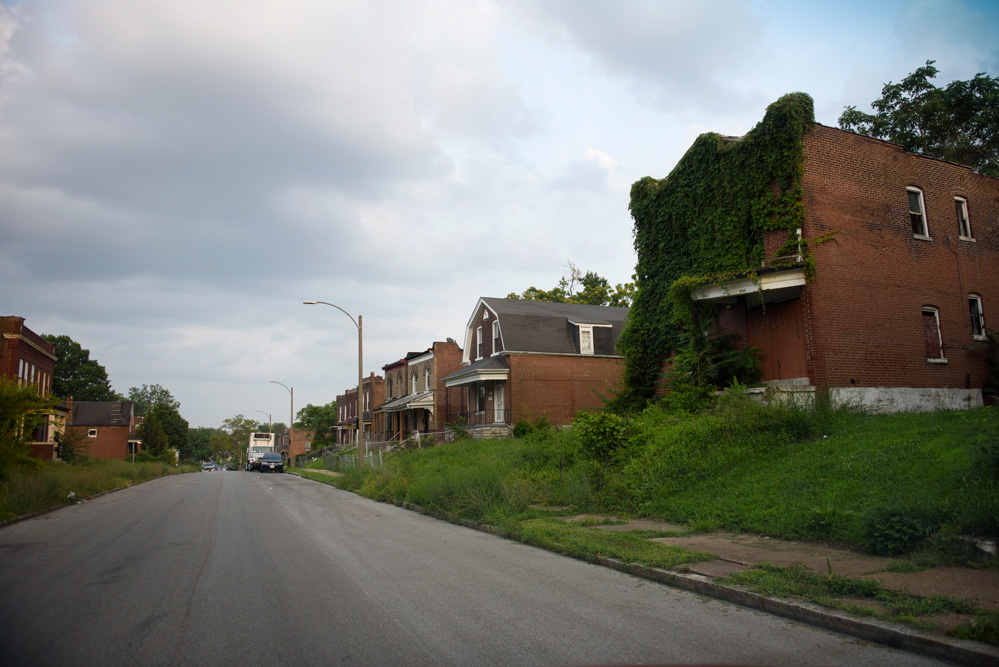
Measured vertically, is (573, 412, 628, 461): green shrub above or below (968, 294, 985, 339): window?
below

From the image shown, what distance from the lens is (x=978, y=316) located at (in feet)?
65.3

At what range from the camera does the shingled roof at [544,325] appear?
1355 inches

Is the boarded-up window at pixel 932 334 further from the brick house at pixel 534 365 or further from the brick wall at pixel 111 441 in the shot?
the brick wall at pixel 111 441

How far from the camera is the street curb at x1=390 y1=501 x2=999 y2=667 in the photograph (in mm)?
4602

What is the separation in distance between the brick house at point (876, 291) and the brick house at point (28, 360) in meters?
30.2

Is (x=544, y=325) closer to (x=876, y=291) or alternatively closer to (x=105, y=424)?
(x=876, y=291)

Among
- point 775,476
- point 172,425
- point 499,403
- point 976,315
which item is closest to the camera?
point 775,476

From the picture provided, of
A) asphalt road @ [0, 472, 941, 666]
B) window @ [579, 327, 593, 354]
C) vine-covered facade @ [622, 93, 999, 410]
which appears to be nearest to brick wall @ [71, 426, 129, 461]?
window @ [579, 327, 593, 354]

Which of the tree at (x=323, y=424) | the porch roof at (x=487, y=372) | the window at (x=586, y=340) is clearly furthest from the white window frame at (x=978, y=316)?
the tree at (x=323, y=424)

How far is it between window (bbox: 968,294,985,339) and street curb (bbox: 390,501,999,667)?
1744 cm

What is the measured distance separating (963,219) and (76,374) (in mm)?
92985

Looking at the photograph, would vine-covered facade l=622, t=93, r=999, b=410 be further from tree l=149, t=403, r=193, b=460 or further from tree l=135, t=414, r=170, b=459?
tree l=149, t=403, r=193, b=460

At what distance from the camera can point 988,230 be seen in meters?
20.8

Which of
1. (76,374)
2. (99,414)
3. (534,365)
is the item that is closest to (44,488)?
(534,365)
